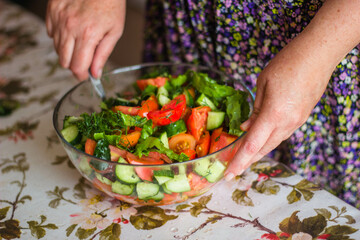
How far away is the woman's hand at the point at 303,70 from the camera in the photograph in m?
0.79

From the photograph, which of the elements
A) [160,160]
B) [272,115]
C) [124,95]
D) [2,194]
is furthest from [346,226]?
[2,194]

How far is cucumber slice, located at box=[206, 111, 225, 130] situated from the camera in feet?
3.02

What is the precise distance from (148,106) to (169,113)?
0.28 ft

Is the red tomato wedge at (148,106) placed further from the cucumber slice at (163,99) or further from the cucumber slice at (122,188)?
the cucumber slice at (122,188)

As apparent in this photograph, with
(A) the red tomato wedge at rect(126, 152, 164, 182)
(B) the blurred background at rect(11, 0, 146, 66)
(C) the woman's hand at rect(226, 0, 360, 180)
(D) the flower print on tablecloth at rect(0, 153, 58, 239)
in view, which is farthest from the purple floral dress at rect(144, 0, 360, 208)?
(B) the blurred background at rect(11, 0, 146, 66)

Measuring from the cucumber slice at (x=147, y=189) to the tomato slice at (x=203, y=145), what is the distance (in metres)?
0.12

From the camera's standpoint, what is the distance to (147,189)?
831 mm

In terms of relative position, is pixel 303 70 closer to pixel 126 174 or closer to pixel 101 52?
pixel 126 174

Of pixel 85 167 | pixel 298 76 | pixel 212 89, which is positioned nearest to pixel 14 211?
pixel 85 167

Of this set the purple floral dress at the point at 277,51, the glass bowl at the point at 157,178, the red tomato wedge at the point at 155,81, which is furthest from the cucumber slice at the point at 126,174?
the purple floral dress at the point at 277,51

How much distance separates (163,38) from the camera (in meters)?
1.44

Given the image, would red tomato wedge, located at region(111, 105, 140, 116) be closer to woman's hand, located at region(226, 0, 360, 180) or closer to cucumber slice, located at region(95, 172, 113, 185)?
cucumber slice, located at region(95, 172, 113, 185)

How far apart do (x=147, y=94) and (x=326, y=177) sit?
67 centimetres

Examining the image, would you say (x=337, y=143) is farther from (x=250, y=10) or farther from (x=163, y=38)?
(x=163, y=38)
